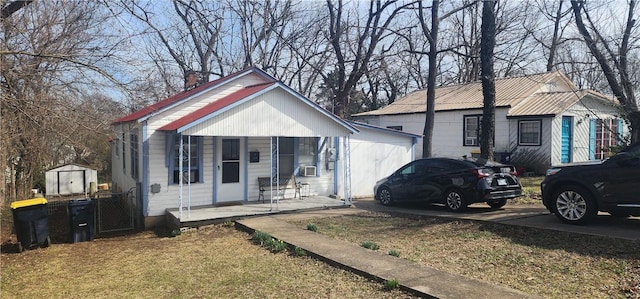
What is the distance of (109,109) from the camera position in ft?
40.2

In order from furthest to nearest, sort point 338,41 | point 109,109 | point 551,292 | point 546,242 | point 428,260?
1. point 338,41
2. point 109,109
3. point 546,242
4. point 428,260
5. point 551,292

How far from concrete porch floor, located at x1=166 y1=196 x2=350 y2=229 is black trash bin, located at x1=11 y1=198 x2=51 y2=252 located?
280 cm

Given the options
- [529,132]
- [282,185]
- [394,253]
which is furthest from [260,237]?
[529,132]

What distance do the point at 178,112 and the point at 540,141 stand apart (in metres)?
15.8

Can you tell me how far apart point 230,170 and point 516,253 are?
841 cm

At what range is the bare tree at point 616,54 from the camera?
13234 mm

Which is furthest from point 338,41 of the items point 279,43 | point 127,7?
point 127,7

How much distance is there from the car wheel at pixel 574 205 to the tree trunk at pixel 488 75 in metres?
5.62

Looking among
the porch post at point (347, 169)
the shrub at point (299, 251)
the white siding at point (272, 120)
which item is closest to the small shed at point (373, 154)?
the porch post at point (347, 169)

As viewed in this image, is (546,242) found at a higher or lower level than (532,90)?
lower

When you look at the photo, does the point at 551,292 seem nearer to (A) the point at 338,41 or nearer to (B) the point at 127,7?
(B) the point at 127,7

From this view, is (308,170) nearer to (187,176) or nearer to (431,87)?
(187,176)

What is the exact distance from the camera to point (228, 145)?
43.5 ft

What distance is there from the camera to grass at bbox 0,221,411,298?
5965mm
